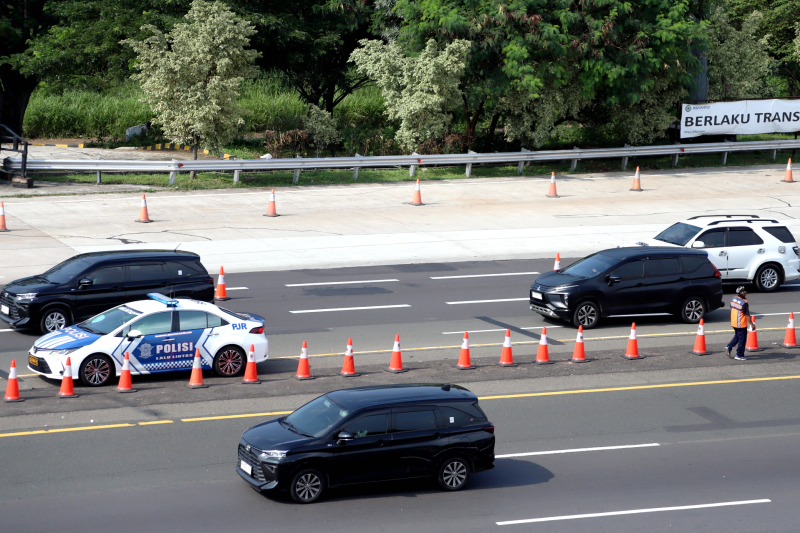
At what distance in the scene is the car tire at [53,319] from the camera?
16812 millimetres

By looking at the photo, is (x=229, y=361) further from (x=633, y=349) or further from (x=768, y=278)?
(x=768, y=278)

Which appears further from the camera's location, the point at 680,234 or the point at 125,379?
the point at 680,234

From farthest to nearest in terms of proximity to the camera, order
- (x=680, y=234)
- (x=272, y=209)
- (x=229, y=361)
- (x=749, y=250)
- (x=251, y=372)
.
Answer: (x=272, y=209), (x=680, y=234), (x=749, y=250), (x=229, y=361), (x=251, y=372)

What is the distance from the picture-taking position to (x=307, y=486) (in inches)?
399

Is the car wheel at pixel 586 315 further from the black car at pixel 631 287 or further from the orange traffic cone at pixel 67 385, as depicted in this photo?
the orange traffic cone at pixel 67 385

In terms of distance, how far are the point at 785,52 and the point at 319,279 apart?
124 ft

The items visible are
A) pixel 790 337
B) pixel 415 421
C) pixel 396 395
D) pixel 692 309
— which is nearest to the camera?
pixel 415 421

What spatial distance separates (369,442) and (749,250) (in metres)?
14.7

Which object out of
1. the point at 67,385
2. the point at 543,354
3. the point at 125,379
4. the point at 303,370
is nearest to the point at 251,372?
the point at 303,370

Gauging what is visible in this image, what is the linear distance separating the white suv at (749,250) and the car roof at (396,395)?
40.1ft

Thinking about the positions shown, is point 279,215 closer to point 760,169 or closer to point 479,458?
point 479,458

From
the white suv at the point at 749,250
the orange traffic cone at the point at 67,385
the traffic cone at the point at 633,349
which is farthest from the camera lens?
the white suv at the point at 749,250

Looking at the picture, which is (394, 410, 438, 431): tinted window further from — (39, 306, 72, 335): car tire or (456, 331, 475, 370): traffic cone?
(39, 306, 72, 335): car tire

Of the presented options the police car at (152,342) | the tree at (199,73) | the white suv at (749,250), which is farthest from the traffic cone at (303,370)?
the tree at (199,73)
